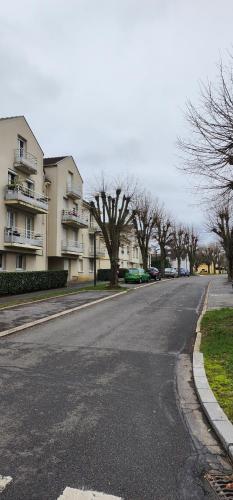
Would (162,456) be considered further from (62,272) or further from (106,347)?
(62,272)

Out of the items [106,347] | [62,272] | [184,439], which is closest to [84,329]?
[106,347]

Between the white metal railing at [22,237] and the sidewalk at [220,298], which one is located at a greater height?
the white metal railing at [22,237]

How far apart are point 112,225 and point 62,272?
507 cm

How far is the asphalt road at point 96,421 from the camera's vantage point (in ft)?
11.5

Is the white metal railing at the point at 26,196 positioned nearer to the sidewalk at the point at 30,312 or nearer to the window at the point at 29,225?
the window at the point at 29,225


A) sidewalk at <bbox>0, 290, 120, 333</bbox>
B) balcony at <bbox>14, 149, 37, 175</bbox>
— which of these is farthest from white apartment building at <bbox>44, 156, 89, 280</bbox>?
sidewalk at <bbox>0, 290, 120, 333</bbox>

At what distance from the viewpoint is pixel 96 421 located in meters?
4.85

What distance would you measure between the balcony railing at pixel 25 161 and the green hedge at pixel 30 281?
7968 mm

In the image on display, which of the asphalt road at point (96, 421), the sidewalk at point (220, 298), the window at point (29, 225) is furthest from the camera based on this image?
the window at point (29, 225)

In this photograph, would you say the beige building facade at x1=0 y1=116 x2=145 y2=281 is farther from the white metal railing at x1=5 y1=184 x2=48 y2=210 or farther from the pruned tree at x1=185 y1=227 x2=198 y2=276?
the pruned tree at x1=185 y1=227 x2=198 y2=276

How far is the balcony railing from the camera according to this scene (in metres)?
29.5

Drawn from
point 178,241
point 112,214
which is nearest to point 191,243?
point 178,241

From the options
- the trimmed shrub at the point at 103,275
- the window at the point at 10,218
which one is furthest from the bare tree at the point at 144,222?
the window at the point at 10,218

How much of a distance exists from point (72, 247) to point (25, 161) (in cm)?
1099
